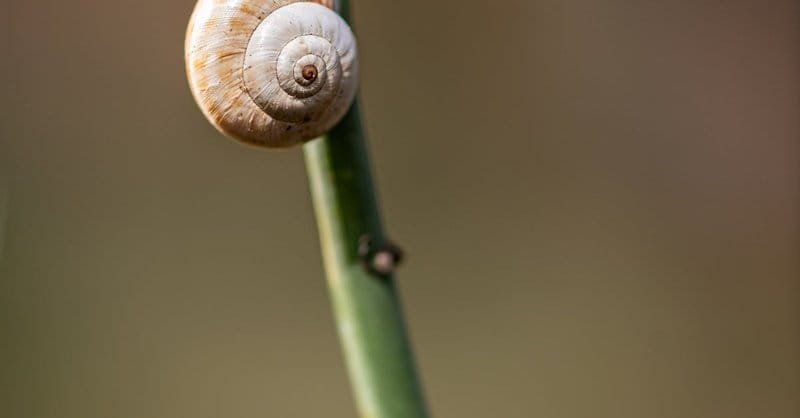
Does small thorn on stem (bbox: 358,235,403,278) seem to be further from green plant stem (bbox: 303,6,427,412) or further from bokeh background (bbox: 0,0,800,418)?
bokeh background (bbox: 0,0,800,418)

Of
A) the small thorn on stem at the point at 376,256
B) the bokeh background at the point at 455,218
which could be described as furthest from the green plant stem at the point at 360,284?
the bokeh background at the point at 455,218

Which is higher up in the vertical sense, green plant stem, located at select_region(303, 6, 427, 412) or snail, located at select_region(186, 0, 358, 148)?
snail, located at select_region(186, 0, 358, 148)

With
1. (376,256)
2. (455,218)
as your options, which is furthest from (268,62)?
(455,218)

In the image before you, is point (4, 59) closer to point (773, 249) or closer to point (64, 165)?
point (64, 165)

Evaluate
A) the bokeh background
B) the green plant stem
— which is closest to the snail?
the green plant stem

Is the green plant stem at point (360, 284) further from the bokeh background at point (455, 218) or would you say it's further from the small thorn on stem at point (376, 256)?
the bokeh background at point (455, 218)

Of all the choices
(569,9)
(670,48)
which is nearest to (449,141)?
(569,9)

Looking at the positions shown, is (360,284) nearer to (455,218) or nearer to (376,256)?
(376,256)
